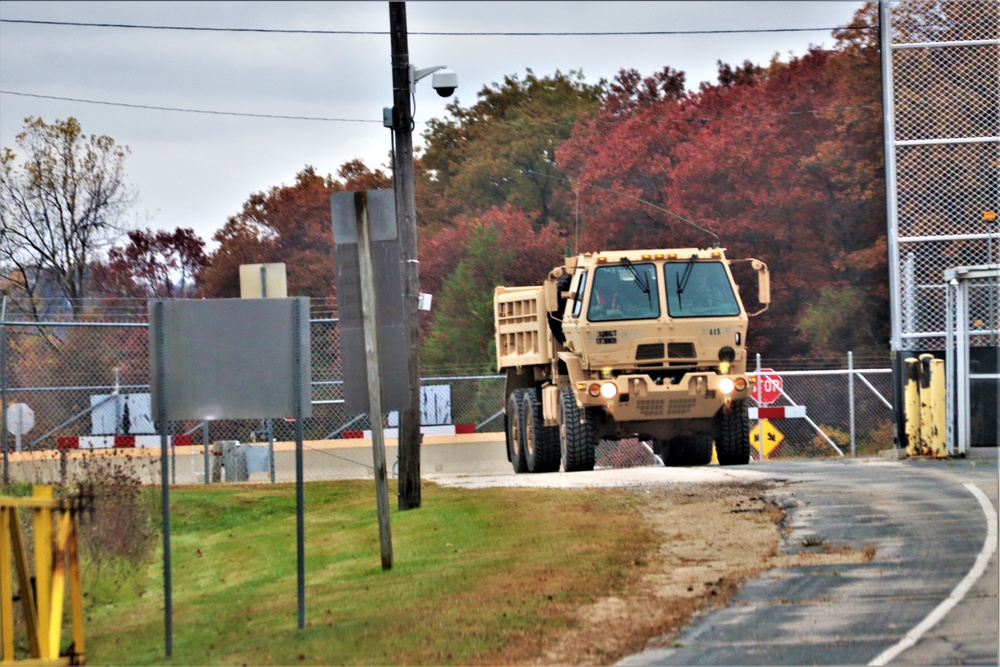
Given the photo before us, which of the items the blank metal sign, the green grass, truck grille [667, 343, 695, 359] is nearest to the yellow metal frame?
the green grass

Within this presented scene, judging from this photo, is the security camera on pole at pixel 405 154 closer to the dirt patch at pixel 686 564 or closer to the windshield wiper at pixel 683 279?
the dirt patch at pixel 686 564

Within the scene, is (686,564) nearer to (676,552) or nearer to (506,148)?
(676,552)

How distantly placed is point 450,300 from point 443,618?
96.3 feet

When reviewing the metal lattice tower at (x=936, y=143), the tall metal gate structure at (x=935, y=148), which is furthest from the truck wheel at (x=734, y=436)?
the metal lattice tower at (x=936, y=143)

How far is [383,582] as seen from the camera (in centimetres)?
1200

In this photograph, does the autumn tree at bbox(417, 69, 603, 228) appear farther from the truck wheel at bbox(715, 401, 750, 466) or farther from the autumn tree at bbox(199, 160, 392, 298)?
the truck wheel at bbox(715, 401, 750, 466)

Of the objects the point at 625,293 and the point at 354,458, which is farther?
the point at 354,458

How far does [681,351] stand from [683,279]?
890 mm

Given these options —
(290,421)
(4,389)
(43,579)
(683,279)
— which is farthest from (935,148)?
(43,579)

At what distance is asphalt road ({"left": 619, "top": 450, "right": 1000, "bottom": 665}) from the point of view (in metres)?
8.73

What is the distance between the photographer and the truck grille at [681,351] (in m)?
18.1

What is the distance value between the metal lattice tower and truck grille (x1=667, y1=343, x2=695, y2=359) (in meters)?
4.13

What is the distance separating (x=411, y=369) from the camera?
55.9 feet

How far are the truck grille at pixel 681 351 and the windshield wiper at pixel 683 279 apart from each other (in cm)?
48
